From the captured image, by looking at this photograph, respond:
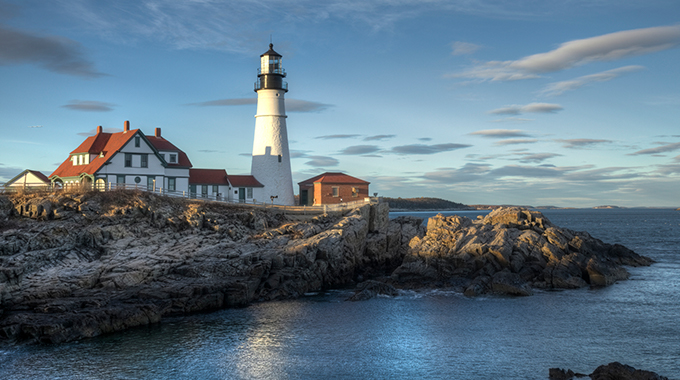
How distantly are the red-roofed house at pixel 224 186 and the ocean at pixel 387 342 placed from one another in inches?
794

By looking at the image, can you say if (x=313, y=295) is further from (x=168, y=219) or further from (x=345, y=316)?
(x=168, y=219)

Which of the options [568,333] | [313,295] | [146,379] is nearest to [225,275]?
[313,295]

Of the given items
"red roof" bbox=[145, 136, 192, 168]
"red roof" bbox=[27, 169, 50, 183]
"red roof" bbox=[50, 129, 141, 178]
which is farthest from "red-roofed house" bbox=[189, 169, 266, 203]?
"red roof" bbox=[27, 169, 50, 183]

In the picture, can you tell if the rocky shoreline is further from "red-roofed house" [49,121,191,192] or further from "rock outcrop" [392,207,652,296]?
"red-roofed house" [49,121,191,192]

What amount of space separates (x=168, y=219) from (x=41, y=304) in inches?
424

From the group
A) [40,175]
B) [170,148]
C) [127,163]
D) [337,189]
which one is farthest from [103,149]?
[337,189]

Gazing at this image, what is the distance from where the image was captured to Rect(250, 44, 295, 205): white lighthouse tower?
1905 inches

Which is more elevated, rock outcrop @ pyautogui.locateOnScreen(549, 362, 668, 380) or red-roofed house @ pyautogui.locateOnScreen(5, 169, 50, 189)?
red-roofed house @ pyautogui.locateOnScreen(5, 169, 50, 189)

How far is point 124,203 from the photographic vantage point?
35.2m

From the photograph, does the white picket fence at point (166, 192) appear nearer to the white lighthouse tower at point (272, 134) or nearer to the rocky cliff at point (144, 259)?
the rocky cliff at point (144, 259)

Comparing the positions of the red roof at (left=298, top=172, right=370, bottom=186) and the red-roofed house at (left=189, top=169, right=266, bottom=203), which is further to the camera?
the red roof at (left=298, top=172, right=370, bottom=186)

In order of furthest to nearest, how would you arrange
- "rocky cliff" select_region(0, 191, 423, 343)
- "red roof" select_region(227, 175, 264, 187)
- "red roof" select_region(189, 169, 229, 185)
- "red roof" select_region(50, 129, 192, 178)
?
"red roof" select_region(227, 175, 264, 187) → "red roof" select_region(189, 169, 229, 185) → "red roof" select_region(50, 129, 192, 178) → "rocky cliff" select_region(0, 191, 423, 343)

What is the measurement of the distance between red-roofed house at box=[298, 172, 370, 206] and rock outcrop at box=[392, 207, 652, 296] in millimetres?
12717

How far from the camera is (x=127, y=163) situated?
4153cm
